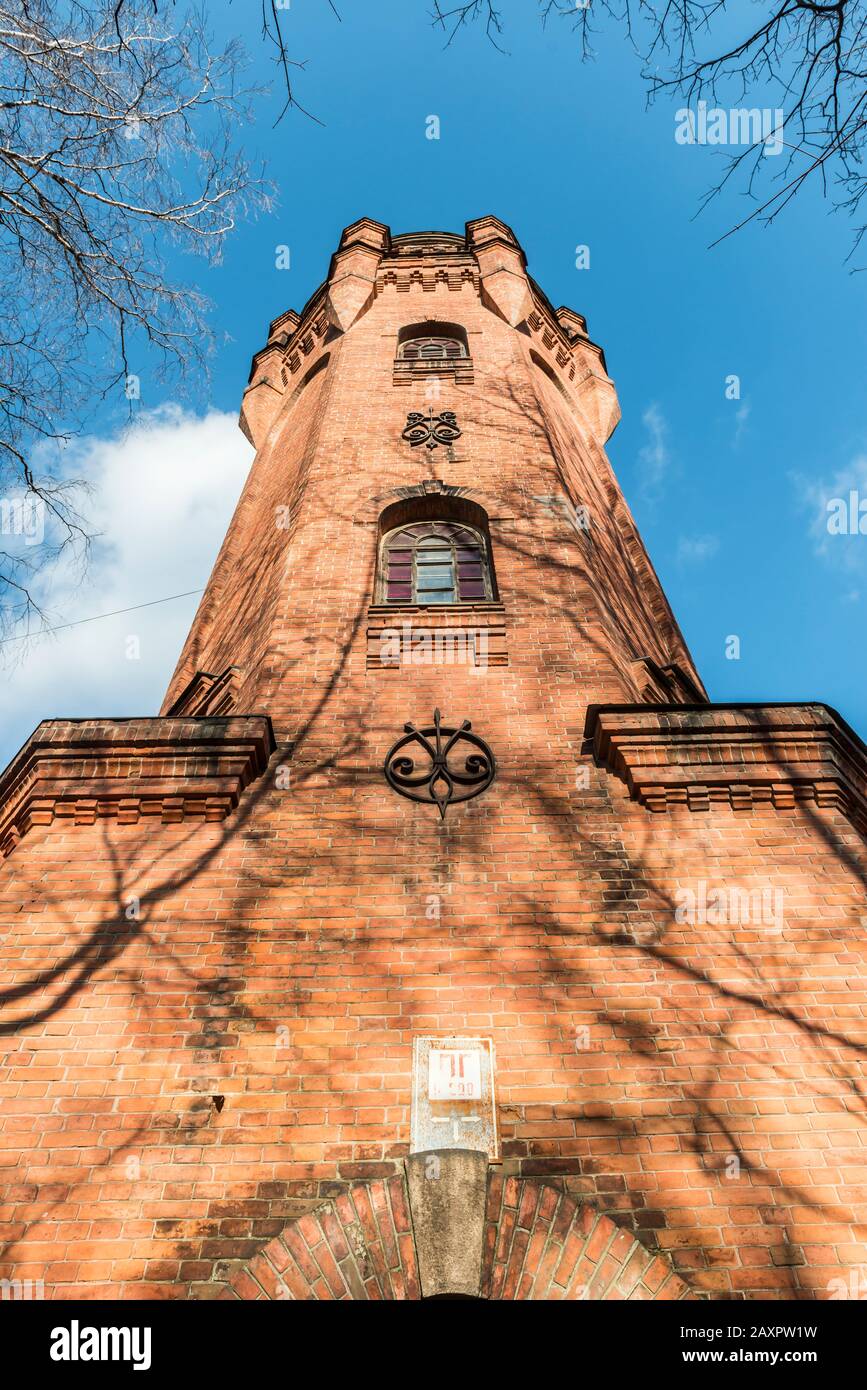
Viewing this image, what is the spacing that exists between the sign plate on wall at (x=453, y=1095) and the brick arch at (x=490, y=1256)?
243mm

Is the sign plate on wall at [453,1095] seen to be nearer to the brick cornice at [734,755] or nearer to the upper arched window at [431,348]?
the brick cornice at [734,755]

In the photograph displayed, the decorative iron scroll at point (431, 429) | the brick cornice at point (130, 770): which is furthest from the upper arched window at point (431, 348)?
the brick cornice at point (130, 770)

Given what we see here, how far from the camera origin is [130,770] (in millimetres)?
6113

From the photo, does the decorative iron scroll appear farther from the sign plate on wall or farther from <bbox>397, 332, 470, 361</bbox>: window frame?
the sign plate on wall

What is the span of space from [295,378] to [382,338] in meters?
3.12

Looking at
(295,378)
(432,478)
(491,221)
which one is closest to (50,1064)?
(432,478)

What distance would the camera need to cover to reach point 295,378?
15539 millimetres

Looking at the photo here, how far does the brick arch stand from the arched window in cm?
512

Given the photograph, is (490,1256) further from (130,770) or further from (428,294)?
(428,294)

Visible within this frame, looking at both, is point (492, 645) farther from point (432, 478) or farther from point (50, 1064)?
point (50, 1064)

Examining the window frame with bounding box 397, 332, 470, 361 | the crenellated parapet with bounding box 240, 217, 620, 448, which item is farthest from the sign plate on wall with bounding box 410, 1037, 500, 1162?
the crenellated parapet with bounding box 240, 217, 620, 448

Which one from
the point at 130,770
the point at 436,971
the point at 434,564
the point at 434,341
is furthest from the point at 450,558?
the point at 434,341

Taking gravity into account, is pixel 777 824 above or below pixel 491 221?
below

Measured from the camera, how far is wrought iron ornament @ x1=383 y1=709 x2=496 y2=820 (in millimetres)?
6152
